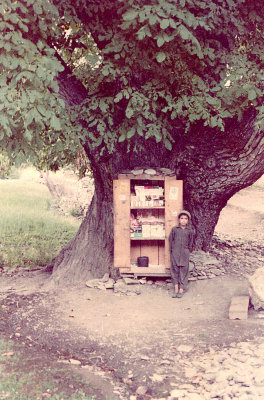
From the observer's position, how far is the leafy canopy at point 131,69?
6727mm

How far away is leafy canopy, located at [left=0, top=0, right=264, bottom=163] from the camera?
265 inches

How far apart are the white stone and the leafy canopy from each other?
2.47 meters

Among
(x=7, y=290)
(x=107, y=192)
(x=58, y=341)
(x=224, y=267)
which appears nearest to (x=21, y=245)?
(x=7, y=290)

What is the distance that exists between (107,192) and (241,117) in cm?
307

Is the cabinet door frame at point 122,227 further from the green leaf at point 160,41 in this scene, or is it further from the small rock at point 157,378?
the small rock at point 157,378

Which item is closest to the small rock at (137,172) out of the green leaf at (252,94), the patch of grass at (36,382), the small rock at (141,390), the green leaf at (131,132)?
the green leaf at (131,132)

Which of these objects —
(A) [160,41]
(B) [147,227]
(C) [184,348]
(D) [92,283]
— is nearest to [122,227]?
(B) [147,227]

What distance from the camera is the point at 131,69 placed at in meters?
8.17

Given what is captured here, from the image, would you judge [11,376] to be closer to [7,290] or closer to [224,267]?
[7,290]

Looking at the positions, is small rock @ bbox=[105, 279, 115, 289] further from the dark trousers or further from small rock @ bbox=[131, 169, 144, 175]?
small rock @ bbox=[131, 169, 144, 175]

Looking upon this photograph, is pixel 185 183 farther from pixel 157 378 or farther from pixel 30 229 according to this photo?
pixel 30 229

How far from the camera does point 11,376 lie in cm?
550

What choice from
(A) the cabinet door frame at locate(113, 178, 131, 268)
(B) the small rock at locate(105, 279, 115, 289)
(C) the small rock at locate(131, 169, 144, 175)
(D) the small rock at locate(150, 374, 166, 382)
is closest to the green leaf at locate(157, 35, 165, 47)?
A: (C) the small rock at locate(131, 169, 144, 175)

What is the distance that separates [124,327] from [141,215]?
8.41ft
